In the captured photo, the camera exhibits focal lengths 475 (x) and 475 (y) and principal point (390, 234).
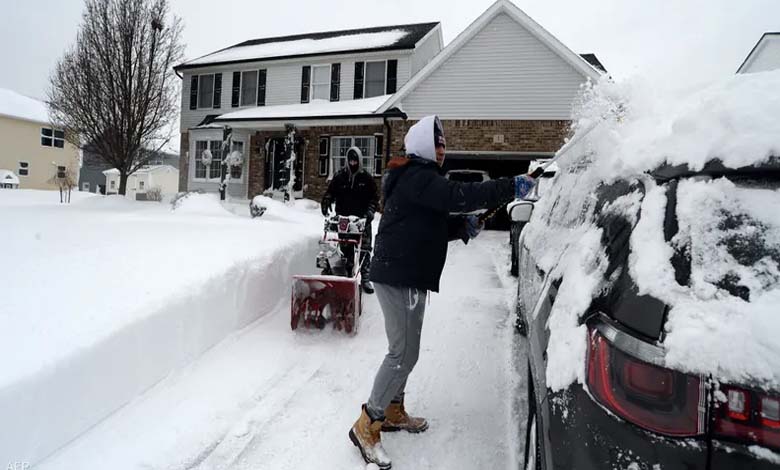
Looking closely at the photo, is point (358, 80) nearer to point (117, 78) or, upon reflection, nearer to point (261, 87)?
point (261, 87)

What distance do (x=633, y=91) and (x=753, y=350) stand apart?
149 cm

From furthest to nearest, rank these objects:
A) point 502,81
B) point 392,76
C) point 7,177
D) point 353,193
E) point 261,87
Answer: point 7,177 < point 261,87 < point 392,76 < point 502,81 < point 353,193

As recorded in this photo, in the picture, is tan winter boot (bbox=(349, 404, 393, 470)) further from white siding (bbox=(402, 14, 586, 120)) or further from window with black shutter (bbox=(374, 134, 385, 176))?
window with black shutter (bbox=(374, 134, 385, 176))

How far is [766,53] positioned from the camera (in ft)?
66.5

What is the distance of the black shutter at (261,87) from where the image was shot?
67.3 ft

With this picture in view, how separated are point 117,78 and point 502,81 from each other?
1500 centimetres

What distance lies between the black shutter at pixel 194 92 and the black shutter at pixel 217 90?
1149mm

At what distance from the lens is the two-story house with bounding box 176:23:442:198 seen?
679 inches

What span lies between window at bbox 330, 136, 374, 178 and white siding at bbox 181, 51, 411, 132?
215 cm

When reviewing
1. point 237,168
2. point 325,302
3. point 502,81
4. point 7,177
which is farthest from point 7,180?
point 325,302

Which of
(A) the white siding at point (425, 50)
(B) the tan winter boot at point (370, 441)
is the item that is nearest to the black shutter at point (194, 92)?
(A) the white siding at point (425, 50)

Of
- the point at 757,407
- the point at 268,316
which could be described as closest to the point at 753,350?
the point at 757,407

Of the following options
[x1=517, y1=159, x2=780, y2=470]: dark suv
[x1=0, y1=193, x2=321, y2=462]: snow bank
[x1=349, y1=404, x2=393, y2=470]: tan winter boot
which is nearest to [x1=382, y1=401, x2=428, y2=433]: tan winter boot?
[x1=349, y1=404, x2=393, y2=470]: tan winter boot

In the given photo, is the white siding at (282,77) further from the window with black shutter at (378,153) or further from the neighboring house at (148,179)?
the neighboring house at (148,179)
